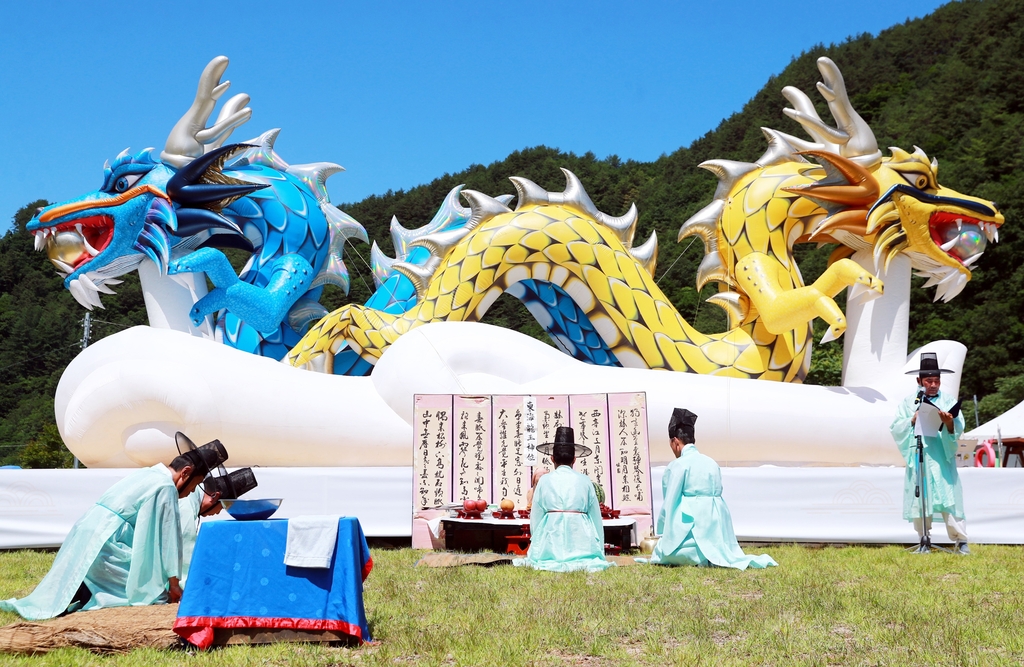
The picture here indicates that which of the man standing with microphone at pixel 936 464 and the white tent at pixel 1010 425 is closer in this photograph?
the man standing with microphone at pixel 936 464

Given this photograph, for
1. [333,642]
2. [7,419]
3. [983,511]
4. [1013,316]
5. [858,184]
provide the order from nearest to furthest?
[333,642]
[983,511]
[858,184]
[1013,316]
[7,419]

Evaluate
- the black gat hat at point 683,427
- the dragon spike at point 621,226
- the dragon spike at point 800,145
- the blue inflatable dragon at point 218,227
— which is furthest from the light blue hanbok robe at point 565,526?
the blue inflatable dragon at point 218,227

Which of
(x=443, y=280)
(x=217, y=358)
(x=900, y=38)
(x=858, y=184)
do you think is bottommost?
(x=217, y=358)

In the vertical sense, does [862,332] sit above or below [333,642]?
above

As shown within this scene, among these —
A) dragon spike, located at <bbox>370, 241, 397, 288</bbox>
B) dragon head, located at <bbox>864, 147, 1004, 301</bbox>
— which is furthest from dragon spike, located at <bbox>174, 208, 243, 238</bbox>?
dragon head, located at <bbox>864, 147, 1004, 301</bbox>

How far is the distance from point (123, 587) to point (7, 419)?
3606 cm

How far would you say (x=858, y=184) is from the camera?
31.6ft

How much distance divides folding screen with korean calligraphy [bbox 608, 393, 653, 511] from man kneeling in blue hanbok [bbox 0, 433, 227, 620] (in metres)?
4.18

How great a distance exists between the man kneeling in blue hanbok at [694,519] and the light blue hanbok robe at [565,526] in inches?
18.0

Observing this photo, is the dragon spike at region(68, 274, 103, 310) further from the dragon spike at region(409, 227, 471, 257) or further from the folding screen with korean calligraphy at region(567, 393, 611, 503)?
the folding screen with korean calligraphy at region(567, 393, 611, 503)

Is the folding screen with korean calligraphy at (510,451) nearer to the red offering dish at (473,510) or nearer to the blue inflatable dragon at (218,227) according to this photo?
the red offering dish at (473,510)

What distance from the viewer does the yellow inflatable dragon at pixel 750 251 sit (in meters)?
9.65

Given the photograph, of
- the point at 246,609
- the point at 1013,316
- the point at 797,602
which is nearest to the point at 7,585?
the point at 246,609

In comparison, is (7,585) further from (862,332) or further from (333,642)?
(862,332)
